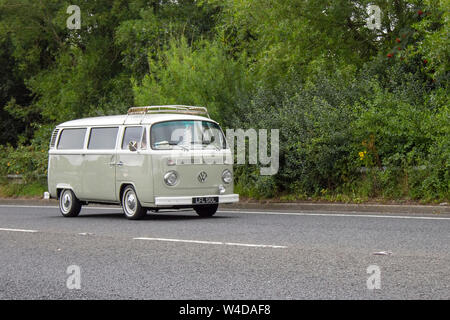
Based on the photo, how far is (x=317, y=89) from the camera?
18375mm

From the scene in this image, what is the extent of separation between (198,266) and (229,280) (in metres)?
1.02

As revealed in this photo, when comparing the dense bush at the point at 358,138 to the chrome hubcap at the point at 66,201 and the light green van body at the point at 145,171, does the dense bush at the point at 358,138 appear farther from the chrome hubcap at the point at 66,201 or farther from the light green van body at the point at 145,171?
the chrome hubcap at the point at 66,201

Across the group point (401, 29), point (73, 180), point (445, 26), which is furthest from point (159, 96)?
point (445, 26)

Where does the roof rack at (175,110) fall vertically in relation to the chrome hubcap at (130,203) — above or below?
above

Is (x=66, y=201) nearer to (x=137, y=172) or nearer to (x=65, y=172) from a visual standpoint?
(x=65, y=172)

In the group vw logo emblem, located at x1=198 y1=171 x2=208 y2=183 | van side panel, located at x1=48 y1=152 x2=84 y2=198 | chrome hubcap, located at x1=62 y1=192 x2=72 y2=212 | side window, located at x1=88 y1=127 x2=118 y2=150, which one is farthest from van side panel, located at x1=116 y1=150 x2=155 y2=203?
chrome hubcap, located at x1=62 y1=192 x2=72 y2=212

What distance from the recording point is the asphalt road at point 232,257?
6910 mm

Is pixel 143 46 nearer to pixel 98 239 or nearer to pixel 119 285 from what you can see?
pixel 98 239

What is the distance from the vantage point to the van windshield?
46.5ft

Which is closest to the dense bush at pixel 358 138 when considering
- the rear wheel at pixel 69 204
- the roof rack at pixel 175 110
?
the roof rack at pixel 175 110

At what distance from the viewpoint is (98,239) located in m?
11.3

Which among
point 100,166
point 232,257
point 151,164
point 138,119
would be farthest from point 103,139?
point 232,257

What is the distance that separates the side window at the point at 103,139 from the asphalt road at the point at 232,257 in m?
1.69

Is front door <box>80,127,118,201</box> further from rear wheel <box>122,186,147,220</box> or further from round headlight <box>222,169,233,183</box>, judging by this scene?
round headlight <box>222,169,233,183</box>
